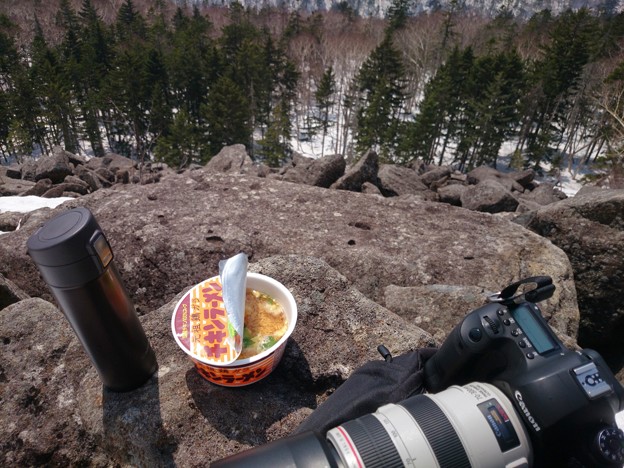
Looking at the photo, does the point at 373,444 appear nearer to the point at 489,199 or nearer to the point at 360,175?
the point at 360,175

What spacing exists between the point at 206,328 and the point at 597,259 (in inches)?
188

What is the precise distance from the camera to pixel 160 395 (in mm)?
2066

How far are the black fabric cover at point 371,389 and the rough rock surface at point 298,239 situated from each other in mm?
1736

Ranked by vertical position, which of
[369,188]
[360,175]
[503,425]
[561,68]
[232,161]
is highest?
[503,425]

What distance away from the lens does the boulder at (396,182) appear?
10.2 meters

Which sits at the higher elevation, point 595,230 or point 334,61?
point 595,230

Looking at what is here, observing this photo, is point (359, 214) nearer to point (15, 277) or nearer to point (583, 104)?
point (15, 277)

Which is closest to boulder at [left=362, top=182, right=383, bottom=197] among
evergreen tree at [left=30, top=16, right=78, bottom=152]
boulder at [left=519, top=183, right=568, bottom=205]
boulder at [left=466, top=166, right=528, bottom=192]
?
boulder at [left=519, top=183, right=568, bottom=205]

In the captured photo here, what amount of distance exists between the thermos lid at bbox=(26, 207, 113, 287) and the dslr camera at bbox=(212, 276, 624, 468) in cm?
97

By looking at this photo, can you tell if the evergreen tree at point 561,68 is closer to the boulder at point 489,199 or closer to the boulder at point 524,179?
the boulder at point 524,179

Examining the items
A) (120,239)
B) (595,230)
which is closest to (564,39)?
(595,230)

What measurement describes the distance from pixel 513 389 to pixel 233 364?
1311 millimetres

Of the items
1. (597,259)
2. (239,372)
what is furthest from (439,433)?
(597,259)

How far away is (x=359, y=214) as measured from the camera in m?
5.24
